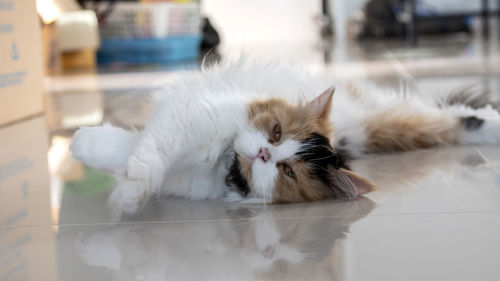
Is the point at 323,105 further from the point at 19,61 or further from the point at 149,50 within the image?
the point at 149,50

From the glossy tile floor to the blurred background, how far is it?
0.01 m

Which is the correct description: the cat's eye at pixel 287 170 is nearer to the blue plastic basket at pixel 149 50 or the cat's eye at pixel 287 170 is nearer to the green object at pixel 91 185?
the green object at pixel 91 185

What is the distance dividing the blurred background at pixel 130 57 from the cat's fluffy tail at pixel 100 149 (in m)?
0.10

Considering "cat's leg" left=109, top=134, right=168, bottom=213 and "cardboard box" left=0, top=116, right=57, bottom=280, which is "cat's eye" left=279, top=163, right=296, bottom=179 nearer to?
"cat's leg" left=109, top=134, right=168, bottom=213

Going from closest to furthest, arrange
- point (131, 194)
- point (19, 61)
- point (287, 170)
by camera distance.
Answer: point (131, 194) < point (287, 170) < point (19, 61)

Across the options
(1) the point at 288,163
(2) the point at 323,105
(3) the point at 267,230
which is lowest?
(3) the point at 267,230

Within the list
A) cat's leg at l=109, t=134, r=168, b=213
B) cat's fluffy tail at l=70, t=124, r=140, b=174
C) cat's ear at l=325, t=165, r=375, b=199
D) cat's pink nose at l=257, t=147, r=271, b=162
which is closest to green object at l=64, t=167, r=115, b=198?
cat's fluffy tail at l=70, t=124, r=140, b=174

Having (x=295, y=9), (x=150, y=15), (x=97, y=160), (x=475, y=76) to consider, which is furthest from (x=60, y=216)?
(x=295, y=9)

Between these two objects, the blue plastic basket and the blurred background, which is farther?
the blue plastic basket

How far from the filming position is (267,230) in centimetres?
132

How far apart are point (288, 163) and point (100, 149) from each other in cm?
44

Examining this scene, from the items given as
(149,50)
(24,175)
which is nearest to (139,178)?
(24,175)

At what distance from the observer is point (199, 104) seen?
1.61 metres

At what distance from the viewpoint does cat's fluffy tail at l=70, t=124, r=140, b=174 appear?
1.53m
